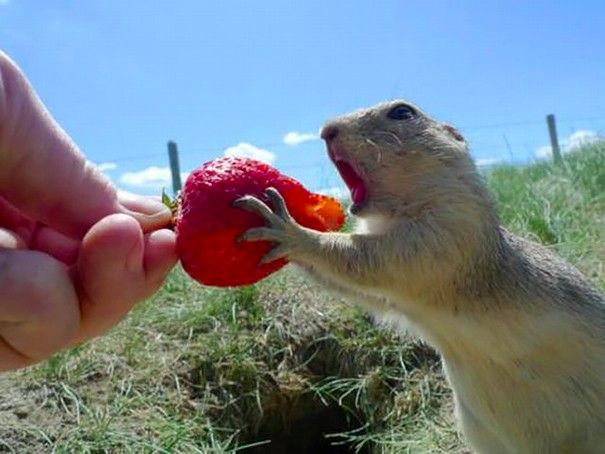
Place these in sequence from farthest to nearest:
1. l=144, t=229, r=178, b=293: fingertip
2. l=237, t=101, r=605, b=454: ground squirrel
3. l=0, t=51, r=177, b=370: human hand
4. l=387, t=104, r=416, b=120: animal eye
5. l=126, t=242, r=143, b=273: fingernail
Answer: l=387, t=104, r=416, b=120: animal eye < l=237, t=101, r=605, b=454: ground squirrel < l=144, t=229, r=178, b=293: fingertip < l=126, t=242, r=143, b=273: fingernail < l=0, t=51, r=177, b=370: human hand

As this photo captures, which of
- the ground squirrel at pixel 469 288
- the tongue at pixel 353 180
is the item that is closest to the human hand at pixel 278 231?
the ground squirrel at pixel 469 288

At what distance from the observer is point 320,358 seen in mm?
3838

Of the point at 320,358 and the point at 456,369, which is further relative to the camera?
the point at 320,358

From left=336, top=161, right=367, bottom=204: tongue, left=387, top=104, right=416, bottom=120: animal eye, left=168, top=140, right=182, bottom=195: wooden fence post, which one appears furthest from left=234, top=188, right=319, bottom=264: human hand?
left=168, top=140, right=182, bottom=195: wooden fence post

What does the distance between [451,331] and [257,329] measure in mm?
1582

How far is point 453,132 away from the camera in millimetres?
2668

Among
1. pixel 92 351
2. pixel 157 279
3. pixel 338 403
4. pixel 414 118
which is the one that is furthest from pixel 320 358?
pixel 157 279

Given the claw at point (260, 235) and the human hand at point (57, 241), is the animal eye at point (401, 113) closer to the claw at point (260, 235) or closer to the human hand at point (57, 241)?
the claw at point (260, 235)

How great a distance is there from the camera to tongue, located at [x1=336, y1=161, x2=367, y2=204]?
2330mm

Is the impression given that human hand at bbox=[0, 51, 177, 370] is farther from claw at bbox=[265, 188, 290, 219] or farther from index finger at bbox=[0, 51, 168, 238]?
claw at bbox=[265, 188, 290, 219]

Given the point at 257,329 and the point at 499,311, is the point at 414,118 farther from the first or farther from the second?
the point at 257,329

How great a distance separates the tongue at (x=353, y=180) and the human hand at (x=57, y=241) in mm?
623

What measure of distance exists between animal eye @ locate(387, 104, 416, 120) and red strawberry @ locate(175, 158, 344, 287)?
61 cm

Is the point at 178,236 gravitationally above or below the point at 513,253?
above
